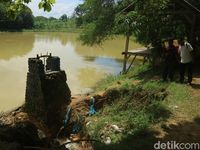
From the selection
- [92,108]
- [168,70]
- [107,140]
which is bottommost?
[92,108]

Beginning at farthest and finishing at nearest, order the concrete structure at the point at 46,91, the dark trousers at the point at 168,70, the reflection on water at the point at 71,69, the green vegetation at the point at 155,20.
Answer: the reflection on water at the point at 71,69, the green vegetation at the point at 155,20, the concrete structure at the point at 46,91, the dark trousers at the point at 168,70

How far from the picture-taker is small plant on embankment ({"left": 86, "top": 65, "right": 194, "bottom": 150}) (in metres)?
7.20

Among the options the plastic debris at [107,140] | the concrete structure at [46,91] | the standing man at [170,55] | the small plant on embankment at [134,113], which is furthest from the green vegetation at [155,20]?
the plastic debris at [107,140]

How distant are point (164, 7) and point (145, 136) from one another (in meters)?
7.97

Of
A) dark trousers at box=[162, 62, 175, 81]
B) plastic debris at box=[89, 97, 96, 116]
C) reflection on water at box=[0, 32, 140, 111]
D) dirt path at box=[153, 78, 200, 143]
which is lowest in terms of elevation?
reflection on water at box=[0, 32, 140, 111]

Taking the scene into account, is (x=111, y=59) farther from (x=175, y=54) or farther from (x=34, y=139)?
(x=34, y=139)

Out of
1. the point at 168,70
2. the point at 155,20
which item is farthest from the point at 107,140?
the point at 155,20

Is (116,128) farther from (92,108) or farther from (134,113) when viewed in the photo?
(92,108)

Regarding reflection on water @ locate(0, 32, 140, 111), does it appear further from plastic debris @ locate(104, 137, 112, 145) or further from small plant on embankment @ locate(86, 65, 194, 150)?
plastic debris @ locate(104, 137, 112, 145)

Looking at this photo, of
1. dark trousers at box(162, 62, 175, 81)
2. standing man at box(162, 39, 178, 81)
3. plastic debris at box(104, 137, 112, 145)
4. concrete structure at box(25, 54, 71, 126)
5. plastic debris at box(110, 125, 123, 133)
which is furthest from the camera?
concrete structure at box(25, 54, 71, 126)

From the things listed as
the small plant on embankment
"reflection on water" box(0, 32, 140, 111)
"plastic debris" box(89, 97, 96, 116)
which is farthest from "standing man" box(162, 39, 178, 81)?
"reflection on water" box(0, 32, 140, 111)

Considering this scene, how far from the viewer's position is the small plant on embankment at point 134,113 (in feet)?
23.6

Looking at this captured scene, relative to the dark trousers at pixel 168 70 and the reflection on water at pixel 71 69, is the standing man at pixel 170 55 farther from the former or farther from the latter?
the reflection on water at pixel 71 69

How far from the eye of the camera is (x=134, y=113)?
30.0 ft
